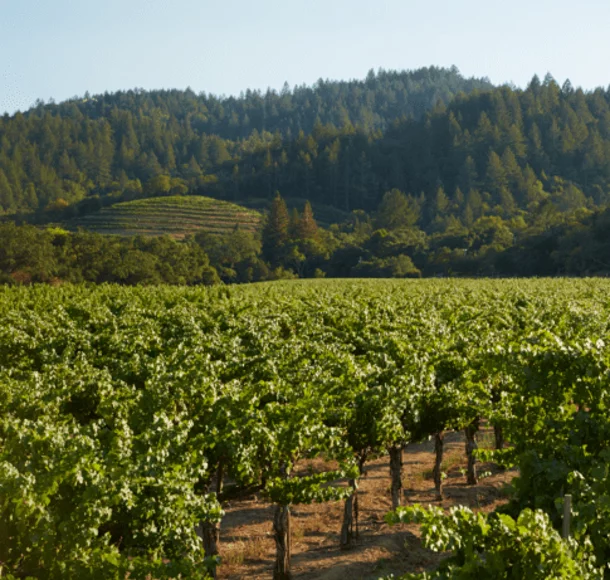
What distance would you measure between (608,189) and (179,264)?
423 ft

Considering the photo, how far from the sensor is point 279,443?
1048 centimetres

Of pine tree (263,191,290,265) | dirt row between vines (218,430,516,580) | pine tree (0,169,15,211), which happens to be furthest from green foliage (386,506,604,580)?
pine tree (0,169,15,211)

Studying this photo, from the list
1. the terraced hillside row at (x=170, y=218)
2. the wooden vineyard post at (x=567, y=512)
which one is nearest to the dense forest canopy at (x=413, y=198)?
the terraced hillside row at (x=170, y=218)

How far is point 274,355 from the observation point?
15.4 meters

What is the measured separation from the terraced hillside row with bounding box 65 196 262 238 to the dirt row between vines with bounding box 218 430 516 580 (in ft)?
400

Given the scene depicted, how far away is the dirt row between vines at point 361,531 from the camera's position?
40.5 ft

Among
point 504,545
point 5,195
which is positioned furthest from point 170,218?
point 504,545

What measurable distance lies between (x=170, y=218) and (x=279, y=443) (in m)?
141

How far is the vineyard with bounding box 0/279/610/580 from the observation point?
6.62 metres

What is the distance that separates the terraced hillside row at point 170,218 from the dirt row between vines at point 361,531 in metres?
122

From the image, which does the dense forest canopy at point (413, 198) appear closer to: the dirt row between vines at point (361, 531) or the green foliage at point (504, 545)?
the dirt row between vines at point (361, 531)

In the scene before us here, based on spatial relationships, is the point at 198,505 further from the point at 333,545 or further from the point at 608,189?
the point at 608,189

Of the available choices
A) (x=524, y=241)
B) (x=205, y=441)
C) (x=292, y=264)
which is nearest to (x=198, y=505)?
(x=205, y=441)

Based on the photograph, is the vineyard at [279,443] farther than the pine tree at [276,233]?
No
